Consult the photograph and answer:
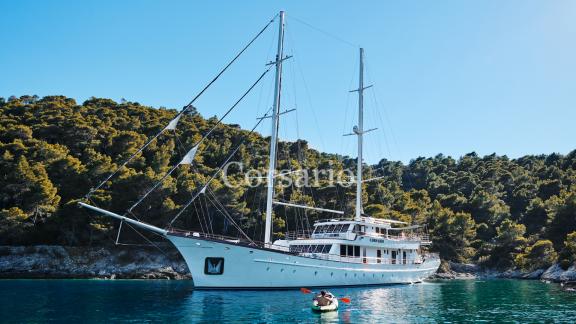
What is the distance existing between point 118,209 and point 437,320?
110ft

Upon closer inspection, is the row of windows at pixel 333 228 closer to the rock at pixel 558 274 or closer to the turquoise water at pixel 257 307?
the turquoise water at pixel 257 307

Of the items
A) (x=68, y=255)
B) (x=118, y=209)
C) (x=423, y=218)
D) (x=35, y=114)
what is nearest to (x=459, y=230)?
(x=423, y=218)

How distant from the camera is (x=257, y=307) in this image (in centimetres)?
1950

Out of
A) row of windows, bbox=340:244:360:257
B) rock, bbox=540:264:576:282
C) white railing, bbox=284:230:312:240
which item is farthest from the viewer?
rock, bbox=540:264:576:282

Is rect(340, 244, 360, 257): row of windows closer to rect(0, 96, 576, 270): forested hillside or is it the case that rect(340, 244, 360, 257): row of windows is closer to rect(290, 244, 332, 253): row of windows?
rect(290, 244, 332, 253): row of windows

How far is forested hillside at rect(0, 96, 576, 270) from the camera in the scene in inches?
1631

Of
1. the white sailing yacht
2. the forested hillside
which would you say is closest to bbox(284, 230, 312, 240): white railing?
the white sailing yacht

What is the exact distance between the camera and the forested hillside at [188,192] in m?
41.4

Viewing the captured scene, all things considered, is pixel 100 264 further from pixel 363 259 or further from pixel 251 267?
pixel 363 259

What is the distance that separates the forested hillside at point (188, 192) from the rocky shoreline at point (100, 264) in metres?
1.50

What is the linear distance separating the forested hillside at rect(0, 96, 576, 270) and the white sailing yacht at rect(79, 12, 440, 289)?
758 cm

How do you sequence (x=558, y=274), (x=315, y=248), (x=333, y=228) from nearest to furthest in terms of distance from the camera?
(x=315, y=248) → (x=333, y=228) → (x=558, y=274)

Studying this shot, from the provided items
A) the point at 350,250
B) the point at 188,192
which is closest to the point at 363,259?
the point at 350,250

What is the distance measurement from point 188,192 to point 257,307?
28620mm
